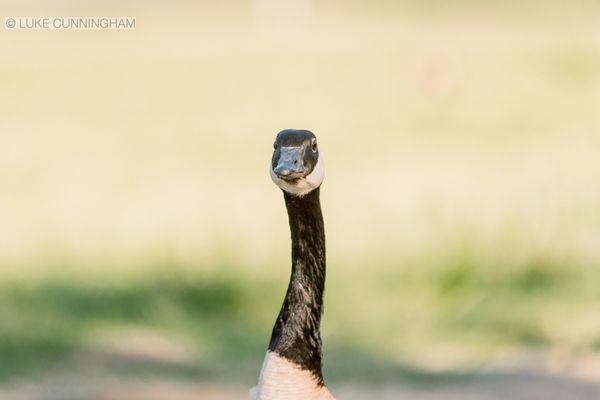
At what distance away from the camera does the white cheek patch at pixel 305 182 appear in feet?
5.71

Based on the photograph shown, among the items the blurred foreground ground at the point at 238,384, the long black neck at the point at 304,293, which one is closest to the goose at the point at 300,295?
the long black neck at the point at 304,293

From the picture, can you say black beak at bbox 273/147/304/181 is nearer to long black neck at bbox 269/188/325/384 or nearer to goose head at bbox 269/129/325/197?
goose head at bbox 269/129/325/197

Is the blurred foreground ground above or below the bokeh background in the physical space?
below

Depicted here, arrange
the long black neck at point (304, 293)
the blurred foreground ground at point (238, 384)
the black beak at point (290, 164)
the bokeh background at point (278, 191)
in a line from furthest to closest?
the bokeh background at point (278, 191) < the blurred foreground ground at point (238, 384) < the long black neck at point (304, 293) < the black beak at point (290, 164)

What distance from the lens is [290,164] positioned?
1.68 meters

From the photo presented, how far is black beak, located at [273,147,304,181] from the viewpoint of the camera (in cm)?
167

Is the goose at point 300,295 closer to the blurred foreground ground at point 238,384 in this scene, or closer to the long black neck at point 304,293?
the long black neck at point 304,293

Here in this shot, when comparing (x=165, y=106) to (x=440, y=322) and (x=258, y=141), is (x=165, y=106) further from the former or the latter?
(x=440, y=322)

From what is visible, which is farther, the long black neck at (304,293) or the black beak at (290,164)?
the long black neck at (304,293)

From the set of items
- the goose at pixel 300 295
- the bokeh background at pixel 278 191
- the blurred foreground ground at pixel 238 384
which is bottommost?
the goose at pixel 300 295

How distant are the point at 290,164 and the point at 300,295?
26 centimetres

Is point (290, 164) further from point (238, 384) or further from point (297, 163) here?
point (238, 384)

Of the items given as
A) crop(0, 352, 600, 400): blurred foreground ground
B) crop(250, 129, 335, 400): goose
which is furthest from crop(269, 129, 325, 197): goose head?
crop(0, 352, 600, 400): blurred foreground ground

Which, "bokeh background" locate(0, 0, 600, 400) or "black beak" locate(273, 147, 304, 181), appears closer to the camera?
"black beak" locate(273, 147, 304, 181)
